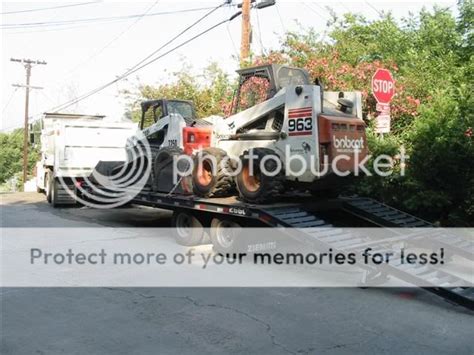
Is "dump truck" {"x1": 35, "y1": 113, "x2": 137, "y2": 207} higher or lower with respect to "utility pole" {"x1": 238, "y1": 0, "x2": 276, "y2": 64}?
lower

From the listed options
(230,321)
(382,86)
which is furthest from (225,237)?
(382,86)

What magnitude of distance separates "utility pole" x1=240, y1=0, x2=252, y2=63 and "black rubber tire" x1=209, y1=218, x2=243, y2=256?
29.4ft

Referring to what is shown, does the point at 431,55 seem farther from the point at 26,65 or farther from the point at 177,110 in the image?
the point at 26,65

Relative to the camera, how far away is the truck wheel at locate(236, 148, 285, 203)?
8.35 m

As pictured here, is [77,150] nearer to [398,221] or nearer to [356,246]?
[398,221]

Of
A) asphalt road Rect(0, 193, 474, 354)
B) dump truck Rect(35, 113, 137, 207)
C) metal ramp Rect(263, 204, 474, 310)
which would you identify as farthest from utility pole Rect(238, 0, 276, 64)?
asphalt road Rect(0, 193, 474, 354)

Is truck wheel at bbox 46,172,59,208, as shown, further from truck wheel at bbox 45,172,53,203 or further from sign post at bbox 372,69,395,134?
sign post at bbox 372,69,395,134

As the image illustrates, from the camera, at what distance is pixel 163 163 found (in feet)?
34.2

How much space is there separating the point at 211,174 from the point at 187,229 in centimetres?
128

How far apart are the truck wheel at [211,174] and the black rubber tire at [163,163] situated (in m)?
0.81

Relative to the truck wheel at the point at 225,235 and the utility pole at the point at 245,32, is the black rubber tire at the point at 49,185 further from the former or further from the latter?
the truck wheel at the point at 225,235

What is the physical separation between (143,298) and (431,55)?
16395 mm

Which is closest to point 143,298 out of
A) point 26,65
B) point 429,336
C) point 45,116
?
point 429,336

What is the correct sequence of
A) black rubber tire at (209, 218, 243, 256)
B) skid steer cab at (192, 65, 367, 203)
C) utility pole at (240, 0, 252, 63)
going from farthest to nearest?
utility pole at (240, 0, 252, 63), black rubber tire at (209, 218, 243, 256), skid steer cab at (192, 65, 367, 203)
